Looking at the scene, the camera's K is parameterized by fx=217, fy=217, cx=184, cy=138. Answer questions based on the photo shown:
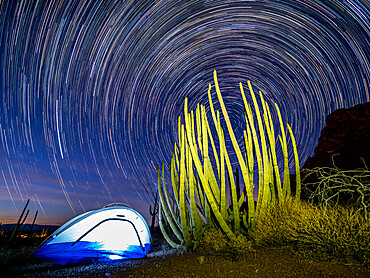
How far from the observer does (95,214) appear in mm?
6453

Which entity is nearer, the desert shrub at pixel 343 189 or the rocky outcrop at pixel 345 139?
the desert shrub at pixel 343 189

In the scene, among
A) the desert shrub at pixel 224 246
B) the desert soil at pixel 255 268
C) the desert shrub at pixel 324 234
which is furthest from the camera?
the desert shrub at pixel 224 246

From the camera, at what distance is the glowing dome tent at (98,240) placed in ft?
18.5

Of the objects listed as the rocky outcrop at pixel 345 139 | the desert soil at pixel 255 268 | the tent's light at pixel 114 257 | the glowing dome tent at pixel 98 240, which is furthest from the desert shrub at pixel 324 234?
the rocky outcrop at pixel 345 139

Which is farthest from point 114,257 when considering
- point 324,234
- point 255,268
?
point 324,234

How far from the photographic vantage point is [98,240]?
594cm

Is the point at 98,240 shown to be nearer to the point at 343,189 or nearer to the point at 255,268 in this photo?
the point at 255,268

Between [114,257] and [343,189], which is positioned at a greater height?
[343,189]

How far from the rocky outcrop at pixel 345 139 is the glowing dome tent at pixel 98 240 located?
14080 millimetres

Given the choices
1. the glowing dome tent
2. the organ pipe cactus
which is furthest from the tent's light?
the organ pipe cactus

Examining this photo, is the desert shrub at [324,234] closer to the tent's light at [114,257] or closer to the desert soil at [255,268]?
the desert soil at [255,268]

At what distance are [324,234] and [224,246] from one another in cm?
176

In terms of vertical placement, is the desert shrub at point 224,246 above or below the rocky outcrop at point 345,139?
below

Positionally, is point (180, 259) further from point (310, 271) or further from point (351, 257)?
point (351, 257)
